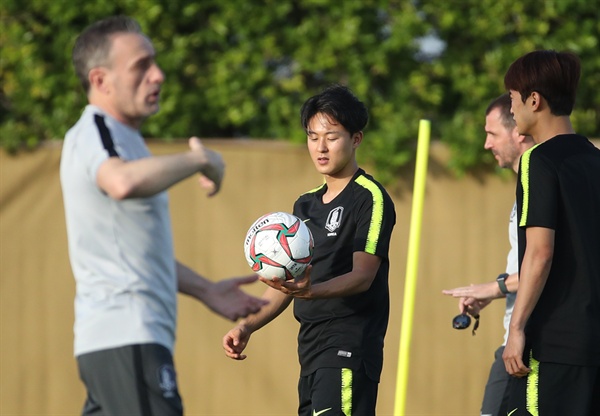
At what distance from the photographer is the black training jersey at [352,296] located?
4.74 m

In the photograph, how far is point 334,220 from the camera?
488 centimetres

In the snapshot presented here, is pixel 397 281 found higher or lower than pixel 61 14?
lower

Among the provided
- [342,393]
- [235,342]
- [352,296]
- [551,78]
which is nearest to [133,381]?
[235,342]

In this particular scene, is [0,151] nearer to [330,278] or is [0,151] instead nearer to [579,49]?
[330,278]

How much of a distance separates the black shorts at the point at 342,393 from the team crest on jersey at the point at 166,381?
1.20 metres

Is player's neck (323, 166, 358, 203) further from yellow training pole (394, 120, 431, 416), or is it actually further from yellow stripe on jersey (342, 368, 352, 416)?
yellow training pole (394, 120, 431, 416)

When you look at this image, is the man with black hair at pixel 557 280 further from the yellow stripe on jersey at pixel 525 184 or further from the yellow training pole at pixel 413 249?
the yellow training pole at pixel 413 249

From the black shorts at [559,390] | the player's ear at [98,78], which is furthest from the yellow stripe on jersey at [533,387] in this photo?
the player's ear at [98,78]

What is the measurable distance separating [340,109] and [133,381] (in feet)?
6.39

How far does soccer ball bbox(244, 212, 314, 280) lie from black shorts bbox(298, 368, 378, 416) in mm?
618

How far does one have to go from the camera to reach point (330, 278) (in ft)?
15.9

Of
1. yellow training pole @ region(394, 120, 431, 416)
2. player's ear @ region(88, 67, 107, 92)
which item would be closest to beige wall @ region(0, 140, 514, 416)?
yellow training pole @ region(394, 120, 431, 416)

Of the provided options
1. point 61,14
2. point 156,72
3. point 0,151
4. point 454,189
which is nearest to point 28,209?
point 0,151

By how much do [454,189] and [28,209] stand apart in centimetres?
334
